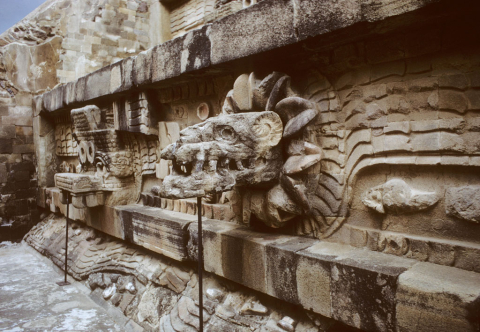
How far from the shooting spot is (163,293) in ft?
11.7

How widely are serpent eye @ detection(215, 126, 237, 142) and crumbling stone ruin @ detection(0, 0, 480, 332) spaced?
0.04 ft

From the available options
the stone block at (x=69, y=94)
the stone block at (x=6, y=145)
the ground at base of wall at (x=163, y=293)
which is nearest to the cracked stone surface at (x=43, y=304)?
the ground at base of wall at (x=163, y=293)

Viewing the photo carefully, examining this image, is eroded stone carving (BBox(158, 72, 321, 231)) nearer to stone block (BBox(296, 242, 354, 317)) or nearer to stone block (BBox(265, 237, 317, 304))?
stone block (BBox(265, 237, 317, 304))

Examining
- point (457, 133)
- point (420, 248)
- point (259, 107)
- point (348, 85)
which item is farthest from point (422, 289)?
point (259, 107)

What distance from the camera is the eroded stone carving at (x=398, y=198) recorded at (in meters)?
2.05

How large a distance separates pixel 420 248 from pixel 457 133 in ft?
A: 2.21

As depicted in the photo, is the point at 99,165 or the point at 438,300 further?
the point at 99,165

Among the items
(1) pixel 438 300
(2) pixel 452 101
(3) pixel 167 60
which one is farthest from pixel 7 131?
(1) pixel 438 300

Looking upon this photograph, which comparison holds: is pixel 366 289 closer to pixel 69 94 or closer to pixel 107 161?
pixel 107 161

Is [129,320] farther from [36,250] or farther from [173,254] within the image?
[36,250]

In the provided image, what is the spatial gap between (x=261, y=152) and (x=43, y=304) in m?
3.18

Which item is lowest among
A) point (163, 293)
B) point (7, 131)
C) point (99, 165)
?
point (163, 293)

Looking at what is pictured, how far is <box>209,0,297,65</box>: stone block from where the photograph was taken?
2389 millimetres

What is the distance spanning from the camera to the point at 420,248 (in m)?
2.09
